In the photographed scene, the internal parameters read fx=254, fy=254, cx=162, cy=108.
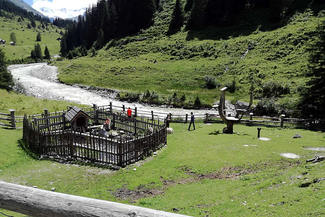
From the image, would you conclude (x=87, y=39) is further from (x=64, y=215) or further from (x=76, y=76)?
(x=64, y=215)

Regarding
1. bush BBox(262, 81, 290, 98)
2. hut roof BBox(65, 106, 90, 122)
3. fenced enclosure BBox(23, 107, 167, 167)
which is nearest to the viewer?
fenced enclosure BBox(23, 107, 167, 167)

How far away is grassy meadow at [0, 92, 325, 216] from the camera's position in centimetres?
1025

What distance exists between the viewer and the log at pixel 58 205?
3473 millimetres

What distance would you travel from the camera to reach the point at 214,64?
64875 millimetres

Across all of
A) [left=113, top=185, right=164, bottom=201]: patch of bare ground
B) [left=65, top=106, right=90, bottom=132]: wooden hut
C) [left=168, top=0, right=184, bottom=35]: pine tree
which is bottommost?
[left=113, top=185, right=164, bottom=201]: patch of bare ground

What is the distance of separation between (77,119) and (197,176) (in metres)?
14.9

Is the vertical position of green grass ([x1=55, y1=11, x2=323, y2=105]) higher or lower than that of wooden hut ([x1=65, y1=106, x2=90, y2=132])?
higher

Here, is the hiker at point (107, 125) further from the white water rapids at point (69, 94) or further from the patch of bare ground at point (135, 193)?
the white water rapids at point (69, 94)

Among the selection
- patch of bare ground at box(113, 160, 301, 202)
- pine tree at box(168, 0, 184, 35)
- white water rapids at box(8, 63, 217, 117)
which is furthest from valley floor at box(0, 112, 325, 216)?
pine tree at box(168, 0, 184, 35)

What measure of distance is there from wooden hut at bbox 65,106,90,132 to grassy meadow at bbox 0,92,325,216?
5.04 meters

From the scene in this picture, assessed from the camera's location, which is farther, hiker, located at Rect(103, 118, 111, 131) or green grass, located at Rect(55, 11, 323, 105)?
green grass, located at Rect(55, 11, 323, 105)

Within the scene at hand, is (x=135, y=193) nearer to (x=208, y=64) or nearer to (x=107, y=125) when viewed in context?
(x=107, y=125)

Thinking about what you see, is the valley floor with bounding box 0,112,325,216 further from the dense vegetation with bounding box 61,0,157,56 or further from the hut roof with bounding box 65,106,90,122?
the dense vegetation with bounding box 61,0,157,56

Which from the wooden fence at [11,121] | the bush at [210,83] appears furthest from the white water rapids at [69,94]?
the wooden fence at [11,121]
